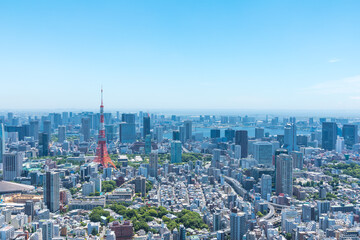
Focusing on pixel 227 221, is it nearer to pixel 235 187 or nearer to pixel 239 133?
pixel 235 187

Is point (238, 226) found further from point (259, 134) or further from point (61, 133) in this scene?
point (61, 133)

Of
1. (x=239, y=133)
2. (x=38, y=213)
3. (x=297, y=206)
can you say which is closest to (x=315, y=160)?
(x=239, y=133)

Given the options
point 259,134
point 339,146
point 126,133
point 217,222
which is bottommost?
point 217,222

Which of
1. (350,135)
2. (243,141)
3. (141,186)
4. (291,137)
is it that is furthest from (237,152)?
(350,135)

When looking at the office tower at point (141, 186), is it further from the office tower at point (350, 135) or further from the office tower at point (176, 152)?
the office tower at point (350, 135)

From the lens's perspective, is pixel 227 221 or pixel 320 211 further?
pixel 320 211

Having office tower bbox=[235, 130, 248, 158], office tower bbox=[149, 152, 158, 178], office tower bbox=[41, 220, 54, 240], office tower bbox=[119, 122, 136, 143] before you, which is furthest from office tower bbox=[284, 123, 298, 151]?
office tower bbox=[41, 220, 54, 240]
